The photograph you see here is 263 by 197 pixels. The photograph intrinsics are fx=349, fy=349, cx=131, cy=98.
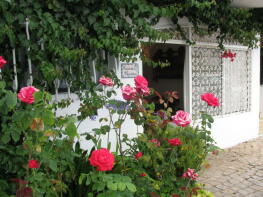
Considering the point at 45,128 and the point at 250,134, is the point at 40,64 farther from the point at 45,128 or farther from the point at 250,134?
the point at 250,134

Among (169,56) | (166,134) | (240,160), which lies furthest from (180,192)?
(169,56)

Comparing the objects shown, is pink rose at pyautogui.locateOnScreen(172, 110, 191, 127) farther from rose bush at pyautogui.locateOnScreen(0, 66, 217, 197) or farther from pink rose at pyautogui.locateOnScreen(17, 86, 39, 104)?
pink rose at pyautogui.locateOnScreen(17, 86, 39, 104)

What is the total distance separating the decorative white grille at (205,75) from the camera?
6.59m

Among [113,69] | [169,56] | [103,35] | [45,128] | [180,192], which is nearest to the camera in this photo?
[45,128]

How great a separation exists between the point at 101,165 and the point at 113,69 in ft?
9.16

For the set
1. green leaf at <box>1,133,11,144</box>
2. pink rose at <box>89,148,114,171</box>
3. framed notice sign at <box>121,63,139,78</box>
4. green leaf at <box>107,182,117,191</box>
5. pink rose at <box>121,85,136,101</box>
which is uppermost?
framed notice sign at <box>121,63,139,78</box>

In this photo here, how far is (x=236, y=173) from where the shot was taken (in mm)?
5484

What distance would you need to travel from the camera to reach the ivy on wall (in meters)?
3.64

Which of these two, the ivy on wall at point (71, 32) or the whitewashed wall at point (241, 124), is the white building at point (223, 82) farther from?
the ivy on wall at point (71, 32)

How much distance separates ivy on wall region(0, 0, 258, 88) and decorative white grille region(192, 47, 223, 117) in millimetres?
1825

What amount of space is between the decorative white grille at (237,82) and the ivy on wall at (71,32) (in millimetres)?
2811

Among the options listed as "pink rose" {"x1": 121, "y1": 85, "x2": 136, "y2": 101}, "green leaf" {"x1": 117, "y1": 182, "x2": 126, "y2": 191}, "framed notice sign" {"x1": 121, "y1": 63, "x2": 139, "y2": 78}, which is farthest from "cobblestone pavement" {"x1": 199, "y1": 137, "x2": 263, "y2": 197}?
"framed notice sign" {"x1": 121, "y1": 63, "x2": 139, "y2": 78}

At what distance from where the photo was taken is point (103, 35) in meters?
4.12

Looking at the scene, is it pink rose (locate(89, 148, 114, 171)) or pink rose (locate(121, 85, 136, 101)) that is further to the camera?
pink rose (locate(121, 85, 136, 101))
